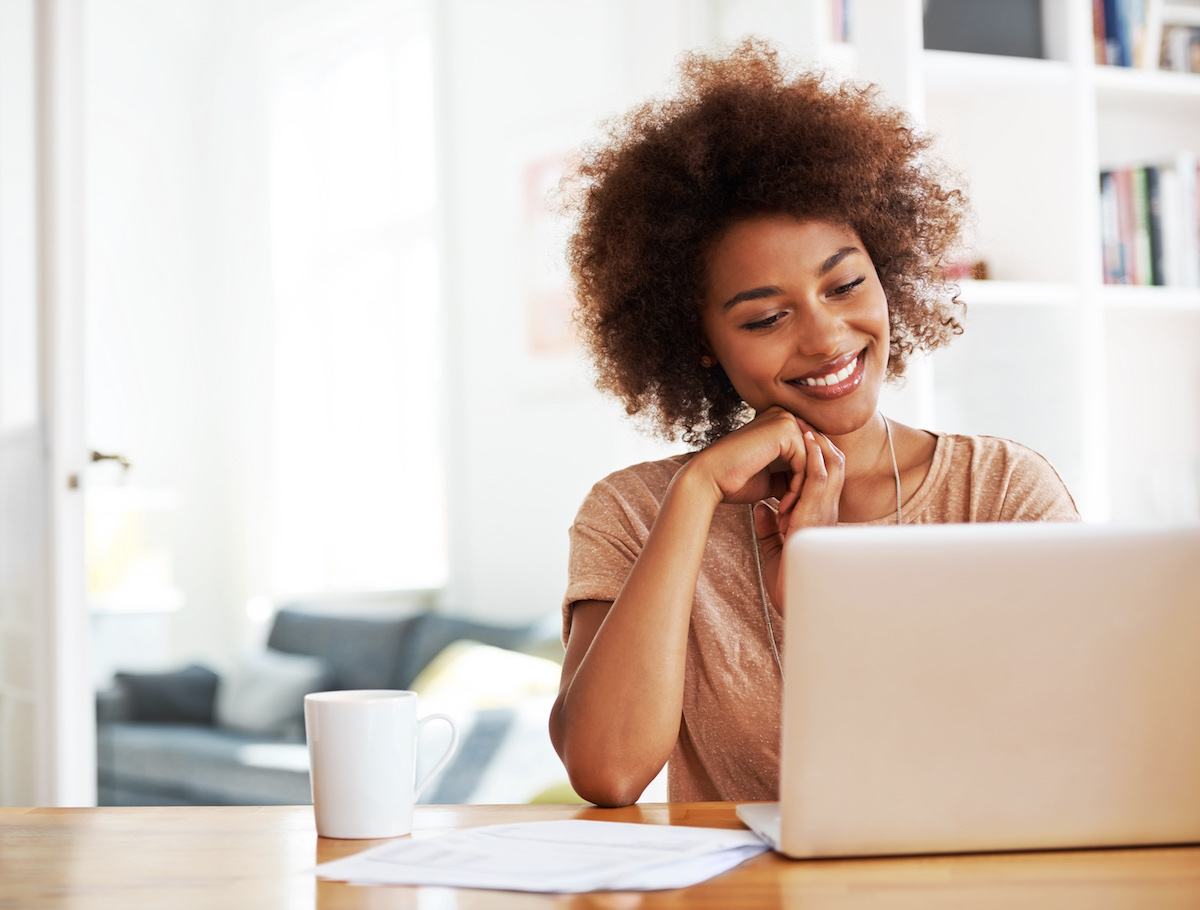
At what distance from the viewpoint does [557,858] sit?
80 centimetres

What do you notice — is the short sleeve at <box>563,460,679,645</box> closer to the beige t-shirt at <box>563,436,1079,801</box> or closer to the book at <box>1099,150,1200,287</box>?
the beige t-shirt at <box>563,436,1079,801</box>

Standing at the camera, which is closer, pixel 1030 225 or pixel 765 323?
pixel 765 323

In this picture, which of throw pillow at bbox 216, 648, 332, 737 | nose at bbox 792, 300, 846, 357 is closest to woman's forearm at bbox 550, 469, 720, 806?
nose at bbox 792, 300, 846, 357

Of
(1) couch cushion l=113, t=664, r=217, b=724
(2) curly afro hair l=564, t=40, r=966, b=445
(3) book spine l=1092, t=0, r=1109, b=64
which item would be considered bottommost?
(1) couch cushion l=113, t=664, r=217, b=724

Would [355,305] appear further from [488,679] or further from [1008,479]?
[1008,479]

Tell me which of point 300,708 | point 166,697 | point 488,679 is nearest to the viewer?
point 488,679

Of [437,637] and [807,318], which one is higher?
[807,318]

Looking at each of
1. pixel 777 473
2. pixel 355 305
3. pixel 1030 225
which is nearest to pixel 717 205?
pixel 777 473

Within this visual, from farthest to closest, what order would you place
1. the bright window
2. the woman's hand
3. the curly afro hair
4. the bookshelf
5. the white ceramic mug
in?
the bright window < the bookshelf < the curly afro hair < the woman's hand < the white ceramic mug

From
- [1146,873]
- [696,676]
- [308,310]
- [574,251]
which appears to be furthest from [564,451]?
[1146,873]

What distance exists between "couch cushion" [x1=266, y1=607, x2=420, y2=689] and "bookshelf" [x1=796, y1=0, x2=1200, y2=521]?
7.69 ft

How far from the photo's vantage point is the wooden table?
0.70m

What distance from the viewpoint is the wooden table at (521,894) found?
2.29ft

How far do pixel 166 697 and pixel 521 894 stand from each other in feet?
13.8
